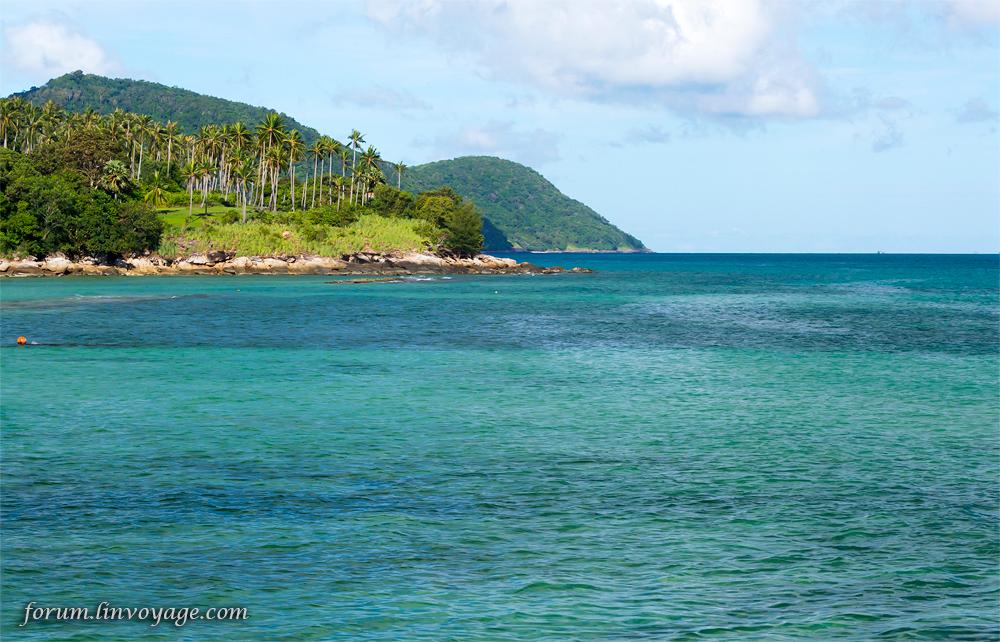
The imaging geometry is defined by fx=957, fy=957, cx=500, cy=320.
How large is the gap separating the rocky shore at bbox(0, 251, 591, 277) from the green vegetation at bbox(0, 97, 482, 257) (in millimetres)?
1601

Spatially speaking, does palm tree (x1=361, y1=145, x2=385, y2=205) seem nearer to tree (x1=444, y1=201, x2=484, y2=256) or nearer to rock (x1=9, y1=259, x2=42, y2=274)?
tree (x1=444, y1=201, x2=484, y2=256)

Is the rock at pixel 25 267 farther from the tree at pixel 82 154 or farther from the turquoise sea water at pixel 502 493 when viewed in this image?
the turquoise sea water at pixel 502 493

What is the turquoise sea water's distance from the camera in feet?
46.7

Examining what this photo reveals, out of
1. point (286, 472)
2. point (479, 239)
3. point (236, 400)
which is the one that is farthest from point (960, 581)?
point (479, 239)

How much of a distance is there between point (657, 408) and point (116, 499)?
18577mm

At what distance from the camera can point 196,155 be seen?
634 feet

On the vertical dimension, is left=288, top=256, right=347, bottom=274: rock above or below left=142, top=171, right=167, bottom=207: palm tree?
below

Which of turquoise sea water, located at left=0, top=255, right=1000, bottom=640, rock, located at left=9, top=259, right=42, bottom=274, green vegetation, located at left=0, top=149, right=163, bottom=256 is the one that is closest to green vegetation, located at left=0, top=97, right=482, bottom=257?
green vegetation, located at left=0, top=149, right=163, bottom=256

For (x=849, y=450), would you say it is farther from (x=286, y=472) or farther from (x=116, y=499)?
(x=116, y=499)

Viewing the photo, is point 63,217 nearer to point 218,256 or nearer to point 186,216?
point 218,256

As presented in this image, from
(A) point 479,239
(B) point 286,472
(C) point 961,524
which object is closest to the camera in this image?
(C) point 961,524

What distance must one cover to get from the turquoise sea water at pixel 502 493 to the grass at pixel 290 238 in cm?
9836

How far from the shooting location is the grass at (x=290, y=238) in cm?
14550

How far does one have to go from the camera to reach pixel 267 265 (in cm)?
14662
